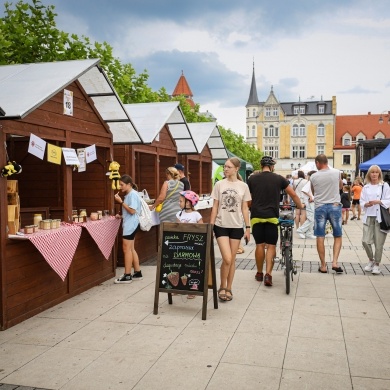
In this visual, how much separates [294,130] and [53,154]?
87.2 metres

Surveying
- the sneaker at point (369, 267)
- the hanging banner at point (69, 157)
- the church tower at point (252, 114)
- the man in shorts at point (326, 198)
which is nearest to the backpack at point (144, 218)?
the hanging banner at point (69, 157)

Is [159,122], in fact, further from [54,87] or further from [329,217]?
[54,87]

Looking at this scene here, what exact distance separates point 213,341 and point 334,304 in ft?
7.02

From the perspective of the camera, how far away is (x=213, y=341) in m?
4.68

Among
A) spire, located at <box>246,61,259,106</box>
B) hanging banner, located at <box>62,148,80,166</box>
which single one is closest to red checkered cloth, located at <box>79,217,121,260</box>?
hanging banner, located at <box>62,148,80,166</box>

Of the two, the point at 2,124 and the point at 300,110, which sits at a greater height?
the point at 300,110

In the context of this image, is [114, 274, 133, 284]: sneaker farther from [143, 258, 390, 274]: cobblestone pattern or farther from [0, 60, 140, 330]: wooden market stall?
[143, 258, 390, 274]: cobblestone pattern

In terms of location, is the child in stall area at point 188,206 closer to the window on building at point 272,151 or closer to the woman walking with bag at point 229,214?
the woman walking with bag at point 229,214

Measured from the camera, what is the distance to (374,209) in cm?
790

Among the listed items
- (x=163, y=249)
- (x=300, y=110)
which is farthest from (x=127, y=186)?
(x=300, y=110)

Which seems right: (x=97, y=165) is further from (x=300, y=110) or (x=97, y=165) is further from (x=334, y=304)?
(x=300, y=110)

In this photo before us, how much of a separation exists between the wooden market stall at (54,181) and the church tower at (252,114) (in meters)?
86.1

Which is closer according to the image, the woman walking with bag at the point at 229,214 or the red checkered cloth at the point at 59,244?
the red checkered cloth at the point at 59,244

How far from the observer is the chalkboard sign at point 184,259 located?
5535mm
